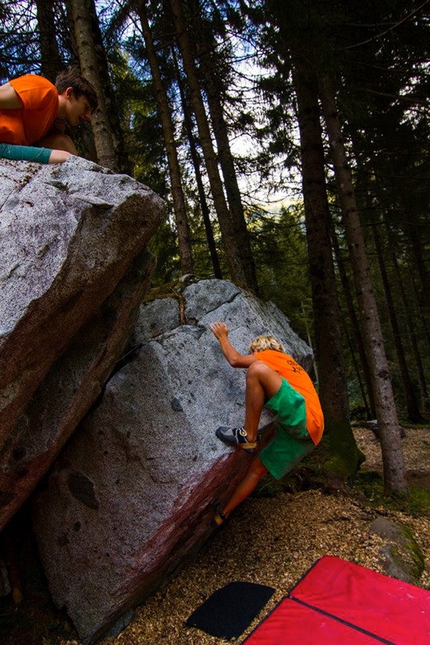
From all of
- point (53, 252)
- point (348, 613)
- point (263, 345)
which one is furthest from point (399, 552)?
point (53, 252)

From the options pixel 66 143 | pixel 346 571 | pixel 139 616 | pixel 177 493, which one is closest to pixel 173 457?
pixel 177 493

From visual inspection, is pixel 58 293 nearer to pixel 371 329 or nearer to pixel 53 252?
pixel 53 252

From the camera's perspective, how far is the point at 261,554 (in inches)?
155

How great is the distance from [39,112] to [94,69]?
208 cm

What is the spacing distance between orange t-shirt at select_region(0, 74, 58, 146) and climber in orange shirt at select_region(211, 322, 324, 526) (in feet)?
6.82

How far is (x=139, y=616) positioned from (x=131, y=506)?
97cm

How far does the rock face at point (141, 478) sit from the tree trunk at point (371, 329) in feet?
8.58

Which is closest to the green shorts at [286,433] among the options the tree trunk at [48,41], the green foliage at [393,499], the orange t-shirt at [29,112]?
the green foliage at [393,499]

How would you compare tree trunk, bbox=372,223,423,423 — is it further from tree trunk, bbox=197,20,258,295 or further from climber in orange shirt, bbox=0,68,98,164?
climber in orange shirt, bbox=0,68,98,164

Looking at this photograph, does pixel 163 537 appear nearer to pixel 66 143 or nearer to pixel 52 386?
pixel 52 386

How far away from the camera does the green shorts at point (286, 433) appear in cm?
335

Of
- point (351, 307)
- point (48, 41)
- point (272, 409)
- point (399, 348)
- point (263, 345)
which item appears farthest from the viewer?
point (399, 348)

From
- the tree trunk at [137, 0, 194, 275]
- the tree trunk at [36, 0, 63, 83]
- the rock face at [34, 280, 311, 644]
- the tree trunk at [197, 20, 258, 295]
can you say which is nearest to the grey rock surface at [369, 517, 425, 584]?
the rock face at [34, 280, 311, 644]

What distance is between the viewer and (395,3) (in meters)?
5.47
